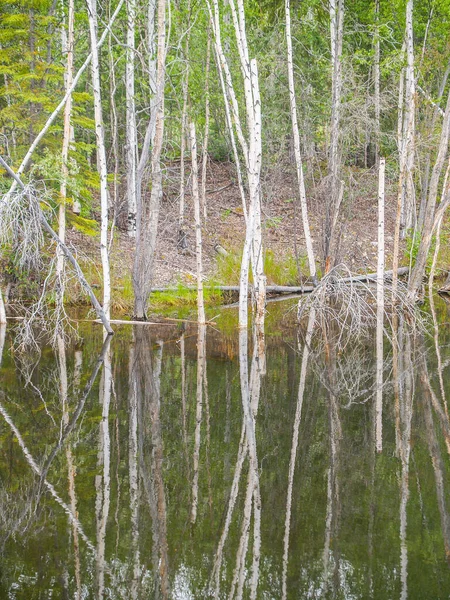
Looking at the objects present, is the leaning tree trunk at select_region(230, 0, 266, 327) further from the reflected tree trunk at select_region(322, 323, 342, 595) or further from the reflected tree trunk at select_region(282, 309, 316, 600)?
the reflected tree trunk at select_region(322, 323, 342, 595)

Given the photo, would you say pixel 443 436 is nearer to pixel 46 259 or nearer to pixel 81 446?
pixel 81 446

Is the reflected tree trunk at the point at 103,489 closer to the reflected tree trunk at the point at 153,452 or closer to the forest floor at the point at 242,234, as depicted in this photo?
the reflected tree trunk at the point at 153,452

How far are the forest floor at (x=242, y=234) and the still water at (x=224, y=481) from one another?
7.30m

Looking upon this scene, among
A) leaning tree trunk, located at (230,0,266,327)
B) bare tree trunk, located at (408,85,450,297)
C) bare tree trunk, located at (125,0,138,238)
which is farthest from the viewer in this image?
bare tree trunk, located at (125,0,138,238)

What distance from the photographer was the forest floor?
18531mm

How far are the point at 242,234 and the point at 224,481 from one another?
53.6ft

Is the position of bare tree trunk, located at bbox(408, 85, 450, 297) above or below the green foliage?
above

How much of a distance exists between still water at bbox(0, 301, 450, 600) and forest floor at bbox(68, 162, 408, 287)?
730cm

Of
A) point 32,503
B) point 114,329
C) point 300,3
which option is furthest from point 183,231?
point 32,503

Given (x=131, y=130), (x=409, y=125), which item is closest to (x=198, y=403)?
(x=409, y=125)

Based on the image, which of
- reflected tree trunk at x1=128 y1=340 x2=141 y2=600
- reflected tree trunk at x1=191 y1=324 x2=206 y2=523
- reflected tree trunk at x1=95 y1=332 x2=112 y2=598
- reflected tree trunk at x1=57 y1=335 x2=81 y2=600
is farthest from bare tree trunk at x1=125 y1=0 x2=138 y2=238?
reflected tree trunk at x1=95 y1=332 x2=112 y2=598

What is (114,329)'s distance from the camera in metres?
14.7

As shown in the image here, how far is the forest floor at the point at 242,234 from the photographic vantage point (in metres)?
18.5

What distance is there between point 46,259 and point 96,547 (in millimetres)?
12877
